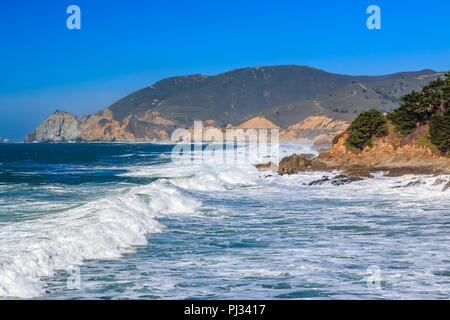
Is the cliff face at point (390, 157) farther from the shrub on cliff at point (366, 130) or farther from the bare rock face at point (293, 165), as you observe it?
the bare rock face at point (293, 165)

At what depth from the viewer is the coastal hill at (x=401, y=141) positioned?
124 feet

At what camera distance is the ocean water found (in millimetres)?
9508

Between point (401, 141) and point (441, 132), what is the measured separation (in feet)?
16.0

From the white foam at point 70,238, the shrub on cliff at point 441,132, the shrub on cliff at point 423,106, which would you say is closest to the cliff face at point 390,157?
the shrub on cliff at point 441,132

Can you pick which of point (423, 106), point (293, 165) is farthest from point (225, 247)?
point (423, 106)

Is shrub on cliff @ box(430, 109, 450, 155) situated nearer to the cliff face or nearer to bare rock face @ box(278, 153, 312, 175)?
the cliff face

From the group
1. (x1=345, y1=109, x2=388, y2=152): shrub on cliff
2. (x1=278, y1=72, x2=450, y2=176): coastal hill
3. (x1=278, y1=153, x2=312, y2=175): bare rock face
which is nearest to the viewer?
(x1=278, y1=72, x2=450, y2=176): coastal hill

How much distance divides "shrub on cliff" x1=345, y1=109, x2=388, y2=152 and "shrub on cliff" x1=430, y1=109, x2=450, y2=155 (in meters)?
6.05

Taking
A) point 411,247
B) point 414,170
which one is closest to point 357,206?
point 411,247

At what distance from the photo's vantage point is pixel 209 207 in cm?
2212
